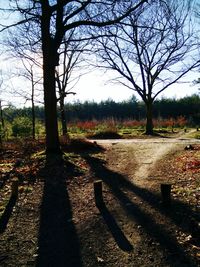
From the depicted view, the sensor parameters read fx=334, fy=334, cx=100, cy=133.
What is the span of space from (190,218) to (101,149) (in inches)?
375

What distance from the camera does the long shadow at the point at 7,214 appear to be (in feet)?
19.4

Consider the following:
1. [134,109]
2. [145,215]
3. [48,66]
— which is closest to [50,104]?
[48,66]

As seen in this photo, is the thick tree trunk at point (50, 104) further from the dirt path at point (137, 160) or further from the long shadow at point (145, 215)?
the long shadow at point (145, 215)

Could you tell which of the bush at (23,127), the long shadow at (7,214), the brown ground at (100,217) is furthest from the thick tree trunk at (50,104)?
the bush at (23,127)

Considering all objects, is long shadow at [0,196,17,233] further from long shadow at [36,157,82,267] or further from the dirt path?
the dirt path

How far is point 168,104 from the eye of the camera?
61.3 metres

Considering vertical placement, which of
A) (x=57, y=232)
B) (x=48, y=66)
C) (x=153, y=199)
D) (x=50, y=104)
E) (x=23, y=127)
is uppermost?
(x=48, y=66)

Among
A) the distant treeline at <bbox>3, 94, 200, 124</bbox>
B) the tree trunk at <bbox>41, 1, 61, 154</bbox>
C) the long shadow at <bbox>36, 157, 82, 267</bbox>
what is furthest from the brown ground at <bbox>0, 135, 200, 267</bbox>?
the distant treeline at <bbox>3, 94, 200, 124</bbox>

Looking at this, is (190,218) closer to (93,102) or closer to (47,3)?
(47,3)

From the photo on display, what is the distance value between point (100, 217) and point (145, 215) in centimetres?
82

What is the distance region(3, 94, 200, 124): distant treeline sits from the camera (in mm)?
57713

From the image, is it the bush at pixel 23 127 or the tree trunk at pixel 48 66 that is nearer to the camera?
the tree trunk at pixel 48 66

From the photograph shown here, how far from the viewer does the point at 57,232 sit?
18.4 ft

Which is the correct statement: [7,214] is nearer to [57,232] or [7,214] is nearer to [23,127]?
[57,232]
